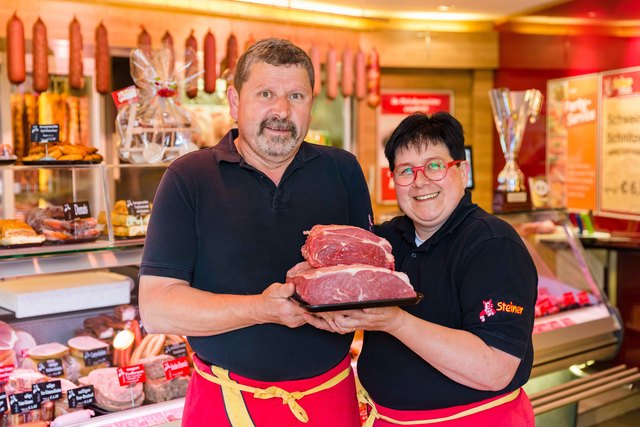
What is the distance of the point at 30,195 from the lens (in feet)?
19.3

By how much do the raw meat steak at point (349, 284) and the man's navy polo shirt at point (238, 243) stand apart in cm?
30

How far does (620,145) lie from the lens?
6480 mm

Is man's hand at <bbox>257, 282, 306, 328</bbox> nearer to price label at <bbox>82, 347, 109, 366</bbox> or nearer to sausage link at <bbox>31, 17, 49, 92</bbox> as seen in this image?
price label at <bbox>82, 347, 109, 366</bbox>

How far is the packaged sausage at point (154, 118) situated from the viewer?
309 cm

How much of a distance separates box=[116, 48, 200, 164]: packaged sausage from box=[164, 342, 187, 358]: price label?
821 mm

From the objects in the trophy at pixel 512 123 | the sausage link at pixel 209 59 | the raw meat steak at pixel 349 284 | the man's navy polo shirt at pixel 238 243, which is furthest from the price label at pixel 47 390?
the sausage link at pixel 209 59

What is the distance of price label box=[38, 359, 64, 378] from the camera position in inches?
106

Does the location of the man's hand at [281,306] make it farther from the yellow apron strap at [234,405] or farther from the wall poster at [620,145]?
the wall poster at [620,145]

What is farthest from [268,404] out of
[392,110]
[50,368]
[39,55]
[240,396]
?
[392,110]

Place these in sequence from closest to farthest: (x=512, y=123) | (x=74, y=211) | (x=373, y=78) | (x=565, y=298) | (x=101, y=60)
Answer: (x=74, y=211) → (x=565, y=298) → (x=512, y=123) → (x=101, y=60) → (x=373, y=78)

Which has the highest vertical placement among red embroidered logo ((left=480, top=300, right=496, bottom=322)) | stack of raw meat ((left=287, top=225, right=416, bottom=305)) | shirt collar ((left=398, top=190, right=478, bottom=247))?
shirt collar ((left=398, top=190, right=478, bottom=247))

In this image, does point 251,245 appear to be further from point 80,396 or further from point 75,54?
point 75,54

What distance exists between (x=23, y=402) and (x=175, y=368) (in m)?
0.59

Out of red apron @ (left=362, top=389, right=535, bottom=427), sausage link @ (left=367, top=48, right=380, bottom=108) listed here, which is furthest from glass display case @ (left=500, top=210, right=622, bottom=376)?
sausage link @ (left=367, top=48, right=380, bottom=108)
